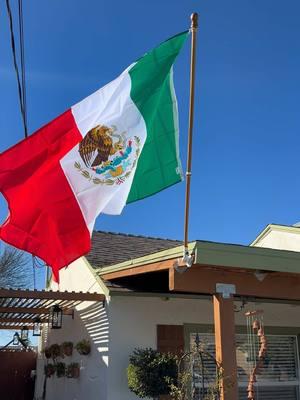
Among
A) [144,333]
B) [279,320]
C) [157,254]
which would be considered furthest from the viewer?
[279,320]

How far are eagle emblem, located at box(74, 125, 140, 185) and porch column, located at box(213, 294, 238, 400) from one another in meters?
2.29

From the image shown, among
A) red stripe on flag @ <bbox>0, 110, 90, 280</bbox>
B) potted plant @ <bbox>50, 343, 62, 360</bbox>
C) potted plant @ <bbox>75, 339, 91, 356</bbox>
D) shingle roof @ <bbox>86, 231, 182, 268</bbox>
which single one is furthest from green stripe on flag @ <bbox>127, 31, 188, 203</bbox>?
potted plant @ <bbox>50, 343, 62, 360</bbox>

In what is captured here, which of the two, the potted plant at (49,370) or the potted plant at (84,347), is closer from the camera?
the potted plant at (84,347)

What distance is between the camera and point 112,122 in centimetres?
606

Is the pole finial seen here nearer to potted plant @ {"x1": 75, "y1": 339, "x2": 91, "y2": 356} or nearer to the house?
the house

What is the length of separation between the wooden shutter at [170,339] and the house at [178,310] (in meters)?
0.02

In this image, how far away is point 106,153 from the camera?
6070 mm

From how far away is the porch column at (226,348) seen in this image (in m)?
6.49

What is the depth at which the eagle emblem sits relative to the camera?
236 inches

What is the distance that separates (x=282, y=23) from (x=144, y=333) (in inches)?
263

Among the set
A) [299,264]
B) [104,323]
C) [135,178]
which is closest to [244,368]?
[104,323]

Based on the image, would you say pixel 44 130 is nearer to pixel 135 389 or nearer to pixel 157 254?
pixel 157 254

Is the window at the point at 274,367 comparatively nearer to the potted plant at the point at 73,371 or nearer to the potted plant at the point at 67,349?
the potted plant at the point at 73,371

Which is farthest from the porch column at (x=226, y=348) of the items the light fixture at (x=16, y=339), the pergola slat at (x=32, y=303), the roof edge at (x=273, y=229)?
the light fixture at (x=16, y=339)
